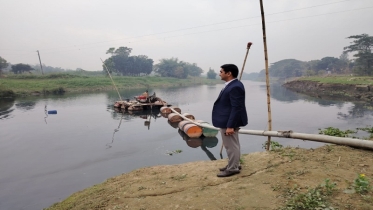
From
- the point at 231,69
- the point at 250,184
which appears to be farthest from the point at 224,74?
the point at 250,184

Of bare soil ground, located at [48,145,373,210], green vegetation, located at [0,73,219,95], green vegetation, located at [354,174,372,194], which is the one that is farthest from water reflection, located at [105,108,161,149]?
green vegetation, located at [0,73,219,95]

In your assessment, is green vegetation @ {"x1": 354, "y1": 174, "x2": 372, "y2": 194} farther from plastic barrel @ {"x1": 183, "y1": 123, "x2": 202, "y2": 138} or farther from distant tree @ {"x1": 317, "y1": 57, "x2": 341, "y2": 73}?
distant tree @ {"x1": 317, "y1": 57, "x2": 341, "y2": 73}

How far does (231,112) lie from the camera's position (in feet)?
13.6

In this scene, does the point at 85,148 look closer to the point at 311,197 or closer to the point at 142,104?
the point at 311,197

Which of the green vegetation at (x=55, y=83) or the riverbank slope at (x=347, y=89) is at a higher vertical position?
the green vegetation at (x=55, y=83)

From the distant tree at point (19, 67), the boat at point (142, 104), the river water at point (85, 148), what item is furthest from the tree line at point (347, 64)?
the distant tree at point (19, 67)

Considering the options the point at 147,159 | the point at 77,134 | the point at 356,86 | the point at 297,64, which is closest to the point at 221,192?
the point at 147,159

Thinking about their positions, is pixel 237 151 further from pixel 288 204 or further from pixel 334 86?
pixel 334 86

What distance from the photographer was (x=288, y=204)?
322cm

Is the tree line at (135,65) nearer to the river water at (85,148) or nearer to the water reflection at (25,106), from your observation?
the water reflection at (25,106)

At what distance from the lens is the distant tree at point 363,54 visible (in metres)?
45.8

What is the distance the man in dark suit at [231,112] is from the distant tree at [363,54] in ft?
180

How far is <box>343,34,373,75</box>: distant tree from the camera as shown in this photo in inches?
1801

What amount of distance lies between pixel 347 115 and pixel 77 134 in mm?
21168
